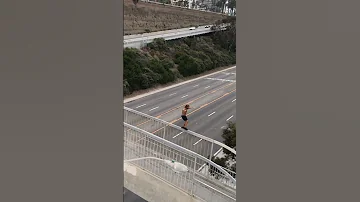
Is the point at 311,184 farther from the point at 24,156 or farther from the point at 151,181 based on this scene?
the point at 151,181

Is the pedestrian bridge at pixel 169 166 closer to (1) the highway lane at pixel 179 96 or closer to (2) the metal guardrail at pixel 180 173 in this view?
(2) the metal guardrail at pixel 180 173

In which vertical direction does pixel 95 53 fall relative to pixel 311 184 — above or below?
above

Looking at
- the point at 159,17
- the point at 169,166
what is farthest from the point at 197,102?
the point at 159,17

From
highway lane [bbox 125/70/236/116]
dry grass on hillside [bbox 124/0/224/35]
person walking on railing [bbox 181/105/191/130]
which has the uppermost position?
dry grass on hillside [bbox 124/0/224/35]

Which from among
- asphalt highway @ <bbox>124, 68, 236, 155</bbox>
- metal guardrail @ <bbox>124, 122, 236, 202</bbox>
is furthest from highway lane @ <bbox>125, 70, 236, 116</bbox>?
metal guardrail @ <bbox>124, 122, 236, 202</bbox>

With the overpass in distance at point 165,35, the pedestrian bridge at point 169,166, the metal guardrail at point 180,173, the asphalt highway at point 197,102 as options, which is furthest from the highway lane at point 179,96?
the overpass in distance at point 165,35

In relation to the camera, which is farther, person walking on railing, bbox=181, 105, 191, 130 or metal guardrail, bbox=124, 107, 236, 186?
person walking on railing, bbox=181, 105, 191, 130

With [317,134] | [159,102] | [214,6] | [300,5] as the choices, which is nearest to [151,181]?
[159,102]

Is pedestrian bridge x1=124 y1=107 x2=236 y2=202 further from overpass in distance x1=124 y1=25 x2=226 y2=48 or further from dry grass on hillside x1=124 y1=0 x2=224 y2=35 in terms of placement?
dry grass on hillside x1=124 y1=0 x2=224 y2=35

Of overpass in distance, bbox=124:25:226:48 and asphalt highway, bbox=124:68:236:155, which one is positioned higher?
overpass in distance, bbox=124:25:226:48
